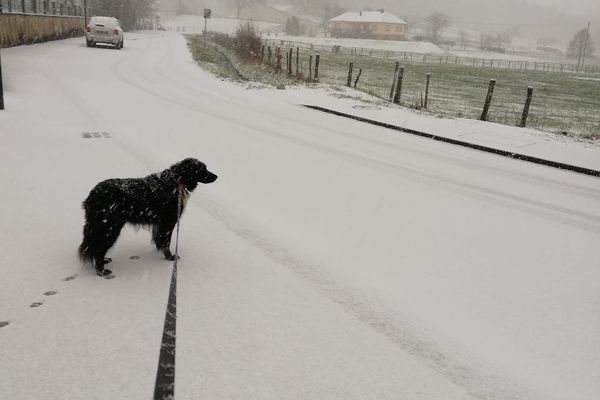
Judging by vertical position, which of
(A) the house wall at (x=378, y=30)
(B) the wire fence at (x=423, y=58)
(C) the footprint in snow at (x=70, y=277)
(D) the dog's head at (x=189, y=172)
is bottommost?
(C) the footprint in snow at (x=70, y=277)

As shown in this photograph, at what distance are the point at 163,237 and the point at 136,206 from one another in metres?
0.47

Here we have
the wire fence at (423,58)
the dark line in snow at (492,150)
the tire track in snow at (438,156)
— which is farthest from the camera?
the wire fence at (423,58)

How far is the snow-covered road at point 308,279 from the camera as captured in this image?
106 inches

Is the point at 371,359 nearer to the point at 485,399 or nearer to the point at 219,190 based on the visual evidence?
the point at 485,399

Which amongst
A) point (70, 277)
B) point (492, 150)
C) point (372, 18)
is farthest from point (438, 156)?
point (372, 18)

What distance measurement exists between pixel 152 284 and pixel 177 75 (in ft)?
52.3

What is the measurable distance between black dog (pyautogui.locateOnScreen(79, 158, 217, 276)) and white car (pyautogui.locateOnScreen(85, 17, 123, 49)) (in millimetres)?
25184

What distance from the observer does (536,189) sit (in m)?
7.25

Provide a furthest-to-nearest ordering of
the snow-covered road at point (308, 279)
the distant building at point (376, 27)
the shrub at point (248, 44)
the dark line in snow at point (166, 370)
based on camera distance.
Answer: the distant building at point (376, 27), the shrub at point (248, 44), the snow-covered road at point (308, 279), the dark line in snow at point (166, 370)

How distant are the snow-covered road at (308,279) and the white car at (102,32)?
19120 millimetres

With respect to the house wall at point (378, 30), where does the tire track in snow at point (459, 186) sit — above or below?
below

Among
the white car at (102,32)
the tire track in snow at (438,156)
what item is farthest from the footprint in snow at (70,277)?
the white car at (102,32)

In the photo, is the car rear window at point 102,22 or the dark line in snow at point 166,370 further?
the car rear window at point 102,22

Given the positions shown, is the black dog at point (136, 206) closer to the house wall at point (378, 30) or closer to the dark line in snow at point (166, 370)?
the dark line in snow at point (166, 370)
